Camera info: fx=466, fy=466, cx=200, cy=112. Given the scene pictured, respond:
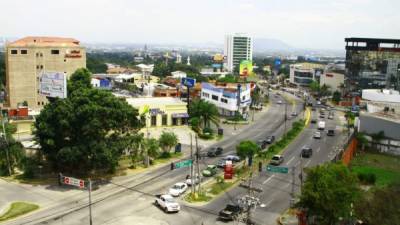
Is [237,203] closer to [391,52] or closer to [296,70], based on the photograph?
[391,52]

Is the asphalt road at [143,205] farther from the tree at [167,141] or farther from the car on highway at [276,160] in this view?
the tree at [167,141]

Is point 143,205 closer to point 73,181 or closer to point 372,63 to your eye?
point 73,181

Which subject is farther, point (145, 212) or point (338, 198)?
point (145, 212)

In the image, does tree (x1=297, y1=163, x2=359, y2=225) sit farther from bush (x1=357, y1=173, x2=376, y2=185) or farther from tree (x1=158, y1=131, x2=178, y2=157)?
tree (x1=158, y1=131, x2=178, y2=157)

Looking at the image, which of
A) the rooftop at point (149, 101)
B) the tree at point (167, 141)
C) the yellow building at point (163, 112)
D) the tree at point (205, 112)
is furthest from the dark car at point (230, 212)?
the rooftop at point (149, 101)

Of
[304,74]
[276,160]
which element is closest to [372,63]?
[304,74]

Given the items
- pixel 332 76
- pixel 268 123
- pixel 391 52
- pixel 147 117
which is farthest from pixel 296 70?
pixel 147 117
